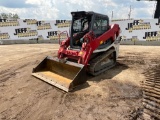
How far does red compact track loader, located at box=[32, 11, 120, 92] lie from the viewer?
712cm

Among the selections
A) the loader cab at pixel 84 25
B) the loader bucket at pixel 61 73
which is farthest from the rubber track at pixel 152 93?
the loader cab at pixel 84 25

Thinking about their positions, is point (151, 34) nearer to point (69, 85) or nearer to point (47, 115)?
point (69, 85)

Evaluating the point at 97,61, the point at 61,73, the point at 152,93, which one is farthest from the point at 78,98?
the point at 152,93

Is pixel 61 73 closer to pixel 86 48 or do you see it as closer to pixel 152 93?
pixel 86 48

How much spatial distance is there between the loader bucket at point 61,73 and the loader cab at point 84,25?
3.78 ft

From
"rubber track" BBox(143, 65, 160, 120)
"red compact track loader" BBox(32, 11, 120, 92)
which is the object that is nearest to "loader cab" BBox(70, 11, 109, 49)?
"red compact track loader" BBox(32, 11, 120, 92)

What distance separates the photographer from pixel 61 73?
303 inches

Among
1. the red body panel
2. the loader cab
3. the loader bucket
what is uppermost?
the loader cab

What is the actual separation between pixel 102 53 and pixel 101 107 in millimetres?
3568

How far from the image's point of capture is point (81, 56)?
7453 mm

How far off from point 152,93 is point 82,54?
8.72 ft

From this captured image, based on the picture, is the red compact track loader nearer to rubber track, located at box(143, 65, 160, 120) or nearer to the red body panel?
the red body panel

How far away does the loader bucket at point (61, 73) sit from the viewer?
21.9 ft

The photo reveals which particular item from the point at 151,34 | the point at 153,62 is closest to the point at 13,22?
the point at 151,34
